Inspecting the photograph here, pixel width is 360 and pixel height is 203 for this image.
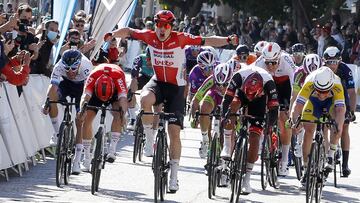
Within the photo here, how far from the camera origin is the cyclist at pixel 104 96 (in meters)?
14.2

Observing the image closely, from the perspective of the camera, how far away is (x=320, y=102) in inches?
572

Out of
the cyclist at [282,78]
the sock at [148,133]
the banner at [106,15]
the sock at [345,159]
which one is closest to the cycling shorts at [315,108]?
the cyclist at [282,78]

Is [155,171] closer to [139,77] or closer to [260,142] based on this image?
[260,142]

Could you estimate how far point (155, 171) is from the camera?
1305 centimetres

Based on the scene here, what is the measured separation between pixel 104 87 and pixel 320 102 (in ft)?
8.64

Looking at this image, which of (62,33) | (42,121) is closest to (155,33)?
(42,121)

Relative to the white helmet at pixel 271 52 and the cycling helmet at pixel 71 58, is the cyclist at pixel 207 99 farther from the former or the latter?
the cycling helmet at pixel 71 58

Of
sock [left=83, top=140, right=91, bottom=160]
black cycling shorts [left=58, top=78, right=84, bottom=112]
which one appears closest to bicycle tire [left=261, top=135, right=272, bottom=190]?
sock [left=83, top=140, right=91, bottom=160]

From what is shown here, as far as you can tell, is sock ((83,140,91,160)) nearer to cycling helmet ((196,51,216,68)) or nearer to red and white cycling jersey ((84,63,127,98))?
red and white cycling jersey ((84,63,127,98))

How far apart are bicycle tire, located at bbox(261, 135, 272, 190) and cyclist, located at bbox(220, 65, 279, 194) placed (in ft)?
2.49

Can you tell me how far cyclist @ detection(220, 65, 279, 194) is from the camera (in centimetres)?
1375

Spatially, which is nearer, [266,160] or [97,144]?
[97,144]

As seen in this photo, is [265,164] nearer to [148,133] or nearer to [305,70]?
[148,133]

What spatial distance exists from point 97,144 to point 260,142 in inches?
81.9
